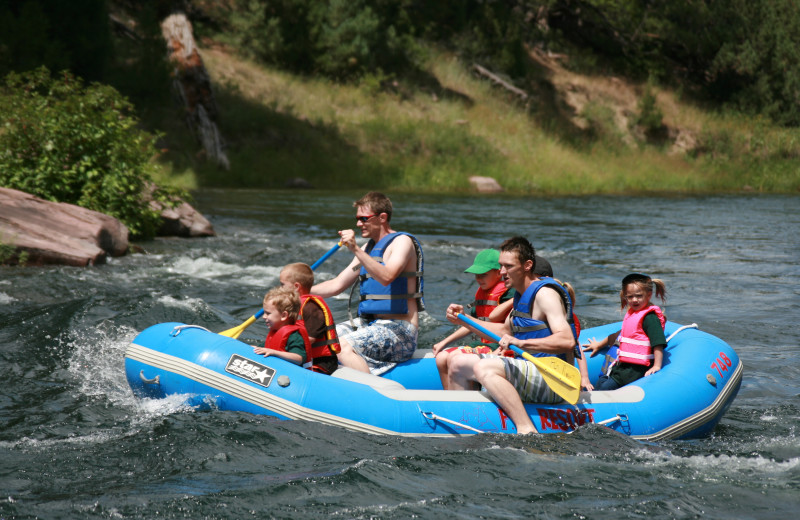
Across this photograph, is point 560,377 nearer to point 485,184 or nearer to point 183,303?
point 183,303

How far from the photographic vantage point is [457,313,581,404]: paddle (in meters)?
4.39

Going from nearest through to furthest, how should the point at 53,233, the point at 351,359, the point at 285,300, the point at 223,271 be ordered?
the point at 285,300
the point at 351,359
the point at 53,233
the point at 223,271

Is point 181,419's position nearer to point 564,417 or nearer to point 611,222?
point 564,417

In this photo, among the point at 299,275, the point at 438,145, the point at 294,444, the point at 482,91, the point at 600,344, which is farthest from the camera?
the point at 482,91

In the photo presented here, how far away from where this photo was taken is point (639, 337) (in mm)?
5203

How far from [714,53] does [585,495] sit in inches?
1350

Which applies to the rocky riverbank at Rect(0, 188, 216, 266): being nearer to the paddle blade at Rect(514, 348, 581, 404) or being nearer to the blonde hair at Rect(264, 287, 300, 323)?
the blonde hair at Rect(264, 287, 300, 323)

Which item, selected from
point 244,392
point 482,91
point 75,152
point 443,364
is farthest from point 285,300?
point 482,91

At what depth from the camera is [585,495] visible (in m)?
3.78

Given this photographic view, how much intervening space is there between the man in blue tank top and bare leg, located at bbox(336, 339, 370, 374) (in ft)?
2.67

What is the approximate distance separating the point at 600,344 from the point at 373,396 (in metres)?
1.98

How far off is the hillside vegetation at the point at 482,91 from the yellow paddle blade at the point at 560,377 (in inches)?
689

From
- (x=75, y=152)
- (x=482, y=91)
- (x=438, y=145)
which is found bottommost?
(x=75, y=152)

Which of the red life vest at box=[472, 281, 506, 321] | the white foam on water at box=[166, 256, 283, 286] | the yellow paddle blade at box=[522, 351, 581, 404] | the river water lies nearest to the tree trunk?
the white foam on water at box=[166, 256, 283, 286]
